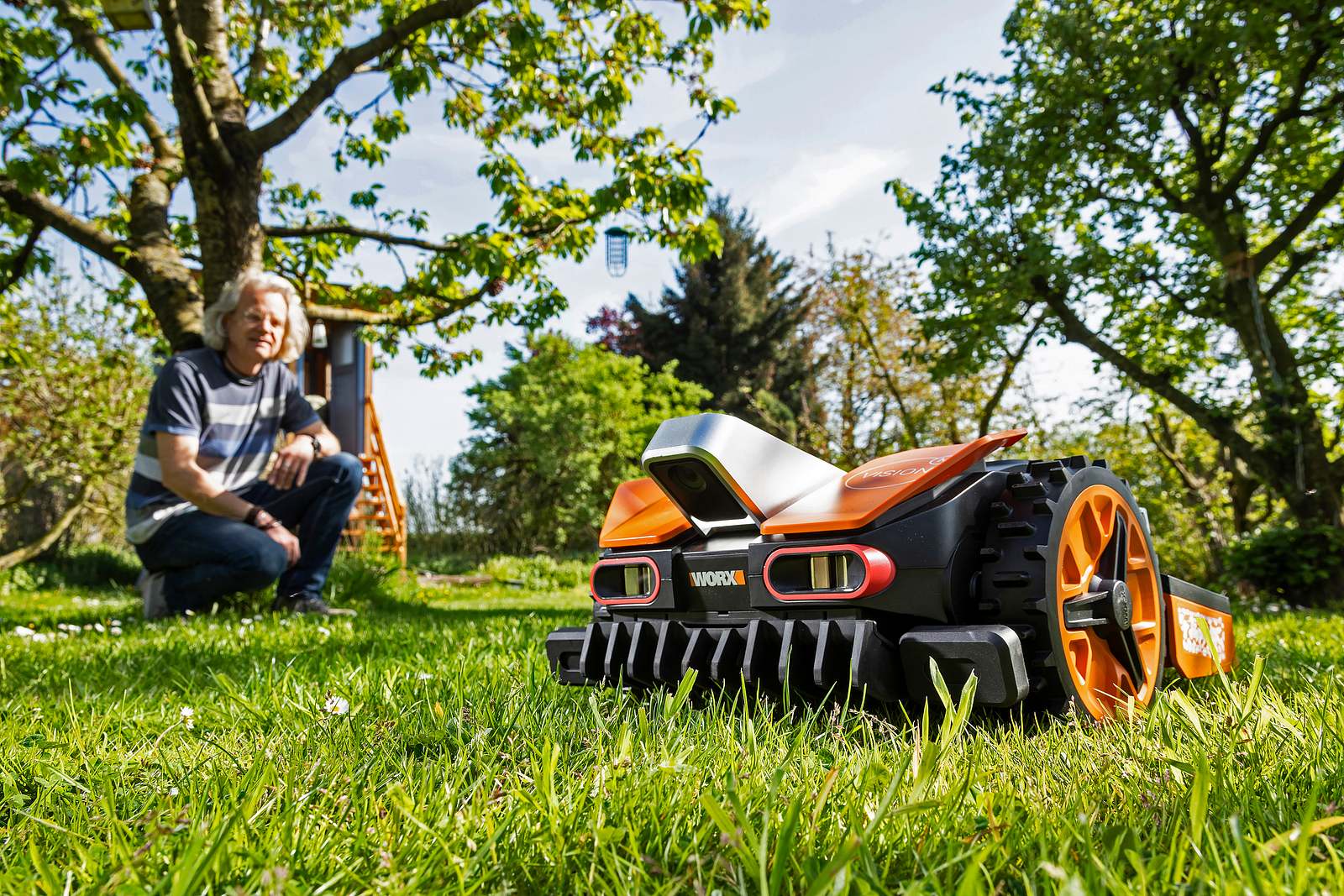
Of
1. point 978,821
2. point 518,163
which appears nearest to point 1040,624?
point 978,821

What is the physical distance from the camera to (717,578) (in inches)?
83.0

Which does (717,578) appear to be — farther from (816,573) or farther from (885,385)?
(885,385)

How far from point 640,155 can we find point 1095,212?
16.2 ft

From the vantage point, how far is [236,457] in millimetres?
5324

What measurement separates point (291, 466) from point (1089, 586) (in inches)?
182

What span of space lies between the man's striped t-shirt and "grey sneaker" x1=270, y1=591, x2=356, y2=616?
0.74 m

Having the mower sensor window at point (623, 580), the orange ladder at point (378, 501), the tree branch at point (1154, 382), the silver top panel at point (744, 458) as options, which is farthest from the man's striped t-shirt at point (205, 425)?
the orange ladder at point (378, 501)

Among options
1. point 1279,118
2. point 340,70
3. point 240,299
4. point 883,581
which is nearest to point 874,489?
point 883,581

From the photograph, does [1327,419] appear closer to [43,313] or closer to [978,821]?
[978,821]

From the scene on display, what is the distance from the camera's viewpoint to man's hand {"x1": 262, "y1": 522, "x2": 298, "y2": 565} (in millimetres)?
5125

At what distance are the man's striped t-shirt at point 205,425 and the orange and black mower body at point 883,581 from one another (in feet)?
12.0

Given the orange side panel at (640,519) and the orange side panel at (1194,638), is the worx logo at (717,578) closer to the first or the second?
the orange side panel at (640,519)

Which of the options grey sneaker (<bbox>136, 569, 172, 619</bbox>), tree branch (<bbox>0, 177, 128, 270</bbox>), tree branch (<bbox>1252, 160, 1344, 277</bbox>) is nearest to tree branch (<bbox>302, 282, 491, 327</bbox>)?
tree branch (<bbox>0, 177, 128, 270</bbox>)

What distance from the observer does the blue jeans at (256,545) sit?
5.00 metres
